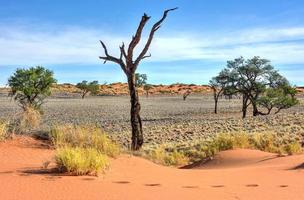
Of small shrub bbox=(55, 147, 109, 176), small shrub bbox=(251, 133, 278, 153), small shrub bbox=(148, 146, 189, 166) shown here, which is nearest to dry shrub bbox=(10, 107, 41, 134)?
small shrub bbox=(148, 146, 189, 166)

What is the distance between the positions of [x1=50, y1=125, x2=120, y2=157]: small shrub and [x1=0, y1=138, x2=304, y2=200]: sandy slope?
1.39ft

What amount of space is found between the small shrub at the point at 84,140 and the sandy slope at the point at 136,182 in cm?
42

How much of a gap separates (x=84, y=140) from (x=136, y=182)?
177 inches

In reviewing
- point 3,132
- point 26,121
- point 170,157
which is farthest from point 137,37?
point 3,132

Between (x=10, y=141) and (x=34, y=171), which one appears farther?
(x=10, y=141)

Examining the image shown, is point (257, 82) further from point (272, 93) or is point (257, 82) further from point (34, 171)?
point (34, 171)

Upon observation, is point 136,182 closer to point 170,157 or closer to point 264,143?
point 170,157

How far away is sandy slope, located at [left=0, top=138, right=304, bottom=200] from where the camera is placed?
9.22 metres

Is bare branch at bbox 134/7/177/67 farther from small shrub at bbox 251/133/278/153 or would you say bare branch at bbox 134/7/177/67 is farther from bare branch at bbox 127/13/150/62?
small shrub at bbox 251/133/278/153

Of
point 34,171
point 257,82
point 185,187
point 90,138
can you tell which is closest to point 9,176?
point 34,171

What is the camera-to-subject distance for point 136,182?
34.5 feet

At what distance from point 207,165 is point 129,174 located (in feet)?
20.2

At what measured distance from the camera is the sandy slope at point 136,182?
9.22m

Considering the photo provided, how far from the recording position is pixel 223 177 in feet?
39.7
